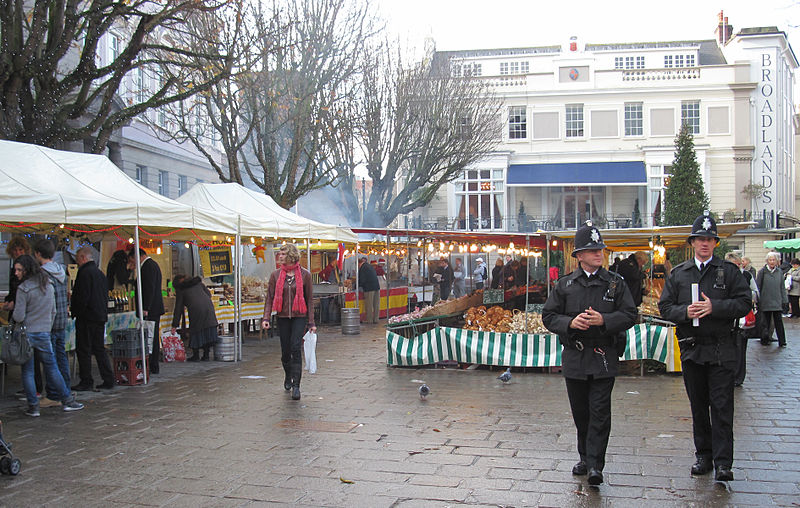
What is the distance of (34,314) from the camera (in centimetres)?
745

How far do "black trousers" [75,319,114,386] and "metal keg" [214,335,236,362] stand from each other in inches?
109

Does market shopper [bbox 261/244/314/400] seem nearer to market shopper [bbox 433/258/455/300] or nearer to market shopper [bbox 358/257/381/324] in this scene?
market shopper [bbox 358/257/381/324]

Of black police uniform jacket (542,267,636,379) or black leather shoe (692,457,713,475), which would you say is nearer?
black police uniform jacket (542,267,636,379)

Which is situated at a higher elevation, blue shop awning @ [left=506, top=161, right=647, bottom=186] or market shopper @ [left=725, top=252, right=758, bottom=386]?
blue shop awning @ [left=506, top=161, right=647, bottom=186]

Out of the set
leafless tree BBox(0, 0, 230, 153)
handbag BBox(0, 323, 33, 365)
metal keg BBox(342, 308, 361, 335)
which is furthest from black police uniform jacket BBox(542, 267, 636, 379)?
metal keg BBox(342, 308, 361, 335)

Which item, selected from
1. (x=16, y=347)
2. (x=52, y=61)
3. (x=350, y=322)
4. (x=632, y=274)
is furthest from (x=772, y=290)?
(x=52, y=61)

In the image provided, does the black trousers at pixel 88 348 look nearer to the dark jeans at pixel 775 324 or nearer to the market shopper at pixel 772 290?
the market shopper at pixel 772 290

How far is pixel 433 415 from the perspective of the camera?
25.5 feet

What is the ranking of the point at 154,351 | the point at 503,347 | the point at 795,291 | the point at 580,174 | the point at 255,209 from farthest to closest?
the point at 580,174 < the point at 795,291 < the point at 255,209 < the point at 503,347 < the point at 154,351

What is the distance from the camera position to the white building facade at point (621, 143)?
37.0 m

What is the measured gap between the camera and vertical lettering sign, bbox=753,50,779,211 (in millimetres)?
37125

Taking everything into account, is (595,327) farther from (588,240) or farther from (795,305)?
(795,305)

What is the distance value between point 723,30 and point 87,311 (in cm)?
4235

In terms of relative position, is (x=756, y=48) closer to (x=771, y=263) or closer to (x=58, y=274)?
(x=771, y=263)
